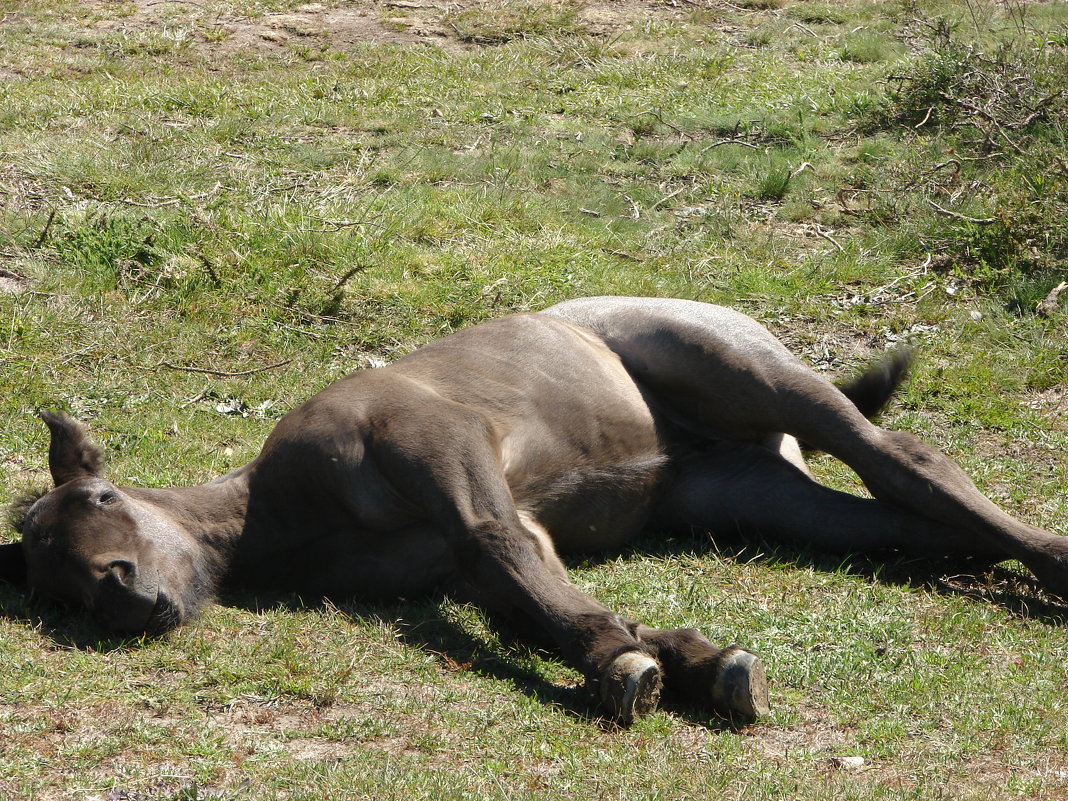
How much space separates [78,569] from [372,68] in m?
9.86

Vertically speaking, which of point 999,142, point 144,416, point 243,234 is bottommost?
point 144,416

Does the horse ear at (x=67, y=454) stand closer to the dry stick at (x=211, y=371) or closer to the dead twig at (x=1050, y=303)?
the dry stick at (x=211, y=371)

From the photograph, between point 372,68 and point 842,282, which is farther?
point 372,68

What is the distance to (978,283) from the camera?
904cm

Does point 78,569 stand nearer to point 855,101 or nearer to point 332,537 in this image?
point 332,537

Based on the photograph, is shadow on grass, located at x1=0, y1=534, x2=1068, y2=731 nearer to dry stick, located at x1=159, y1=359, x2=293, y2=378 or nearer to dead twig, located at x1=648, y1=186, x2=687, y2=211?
dry stick, located at x1=159, y1=359, x2=293, y2=378

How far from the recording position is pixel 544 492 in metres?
5.36

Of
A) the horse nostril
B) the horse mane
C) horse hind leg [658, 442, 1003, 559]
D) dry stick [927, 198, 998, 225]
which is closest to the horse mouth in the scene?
the horse nostril

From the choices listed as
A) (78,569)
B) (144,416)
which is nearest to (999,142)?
(144,416)

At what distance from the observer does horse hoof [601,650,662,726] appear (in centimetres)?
399

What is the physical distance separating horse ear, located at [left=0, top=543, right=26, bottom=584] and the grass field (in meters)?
0.36

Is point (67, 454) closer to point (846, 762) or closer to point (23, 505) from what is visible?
point (23, 505)

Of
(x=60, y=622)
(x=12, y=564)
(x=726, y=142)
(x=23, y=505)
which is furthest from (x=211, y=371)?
(x=726, y=142)

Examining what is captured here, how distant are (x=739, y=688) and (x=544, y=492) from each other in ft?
5.13
